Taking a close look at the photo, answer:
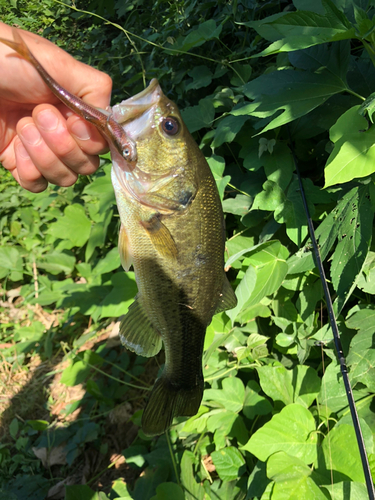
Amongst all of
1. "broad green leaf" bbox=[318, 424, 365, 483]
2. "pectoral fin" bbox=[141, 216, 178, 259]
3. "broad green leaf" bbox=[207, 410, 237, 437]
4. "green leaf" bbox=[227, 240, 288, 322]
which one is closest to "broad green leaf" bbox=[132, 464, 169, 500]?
"broad green leaf" bbox=[207, 410, 237, 437]

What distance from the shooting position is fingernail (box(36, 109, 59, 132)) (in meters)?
1.51

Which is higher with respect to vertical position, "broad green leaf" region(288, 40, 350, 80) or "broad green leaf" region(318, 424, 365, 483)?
"broad green leaf" region(288, 40, 350, 80)

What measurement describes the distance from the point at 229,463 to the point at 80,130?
1.92 meters

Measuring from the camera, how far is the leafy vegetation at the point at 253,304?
1.55m

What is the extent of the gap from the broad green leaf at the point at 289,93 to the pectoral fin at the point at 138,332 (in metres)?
0.99

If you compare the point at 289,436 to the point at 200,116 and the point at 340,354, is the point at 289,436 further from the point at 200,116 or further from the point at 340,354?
the point at 200,116

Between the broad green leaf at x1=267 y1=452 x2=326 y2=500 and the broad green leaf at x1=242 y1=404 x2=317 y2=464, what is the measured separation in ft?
0.24

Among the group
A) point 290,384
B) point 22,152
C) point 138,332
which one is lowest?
point 290,384

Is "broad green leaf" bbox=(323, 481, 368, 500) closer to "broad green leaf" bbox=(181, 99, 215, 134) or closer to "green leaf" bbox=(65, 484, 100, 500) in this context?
"green leaf" bbox=(65, 484, 100, 500)

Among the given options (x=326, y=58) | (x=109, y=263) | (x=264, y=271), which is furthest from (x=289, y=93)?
(x=109, y=263)

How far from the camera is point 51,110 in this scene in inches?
59.7

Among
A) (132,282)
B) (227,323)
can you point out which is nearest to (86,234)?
(132,282)

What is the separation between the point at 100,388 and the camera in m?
3.25

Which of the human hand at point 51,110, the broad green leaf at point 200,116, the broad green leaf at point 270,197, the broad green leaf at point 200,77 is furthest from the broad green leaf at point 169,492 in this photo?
the broad green leaf at point 200,77
